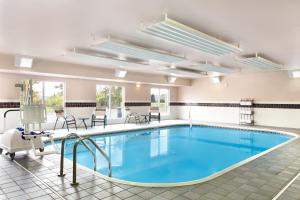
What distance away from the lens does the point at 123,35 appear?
422 centimetres

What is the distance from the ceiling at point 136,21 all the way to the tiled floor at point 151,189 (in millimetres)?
2414

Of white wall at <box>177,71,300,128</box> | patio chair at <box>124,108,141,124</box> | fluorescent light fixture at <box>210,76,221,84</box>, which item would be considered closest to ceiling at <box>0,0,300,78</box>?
white wall at <box>177,71,300,128</box>

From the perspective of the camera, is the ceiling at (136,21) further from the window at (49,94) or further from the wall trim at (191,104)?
the window at (49,94)

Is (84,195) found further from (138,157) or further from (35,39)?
(35,39)

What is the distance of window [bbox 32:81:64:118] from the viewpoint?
7871 mm

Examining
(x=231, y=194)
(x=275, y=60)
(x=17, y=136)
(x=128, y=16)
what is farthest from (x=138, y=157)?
(x=275, y=60)

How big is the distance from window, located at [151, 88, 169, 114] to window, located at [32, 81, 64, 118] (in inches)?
193

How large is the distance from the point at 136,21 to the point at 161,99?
8815 mm

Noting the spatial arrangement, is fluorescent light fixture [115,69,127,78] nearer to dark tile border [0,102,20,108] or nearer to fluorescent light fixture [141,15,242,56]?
dark tile border [0,102,20,108]

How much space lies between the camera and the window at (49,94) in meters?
7.87

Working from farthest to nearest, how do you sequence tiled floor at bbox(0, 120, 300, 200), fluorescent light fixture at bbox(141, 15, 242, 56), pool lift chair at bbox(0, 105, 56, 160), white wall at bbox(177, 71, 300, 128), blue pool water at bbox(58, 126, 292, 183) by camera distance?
white wall at bbox(177, 71, 300, 128) < blue pool water at bbox(58, 126, 292, 183) < pool lift chair at bbox(0, 105, 56, 160) < fluorescent light fixture at bbox(141, 15, 242, 56) < tiled floor at bbox(0, 120, 300, 200)

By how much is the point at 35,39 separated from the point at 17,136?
207 cm

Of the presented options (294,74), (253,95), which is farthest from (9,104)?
(294,74)

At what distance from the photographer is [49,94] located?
26.6 ft
